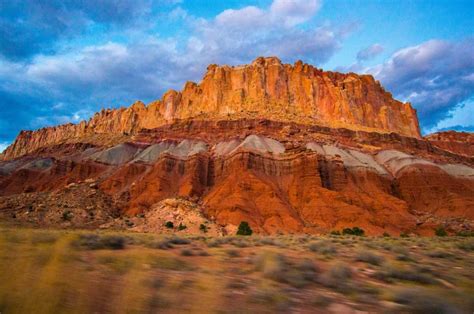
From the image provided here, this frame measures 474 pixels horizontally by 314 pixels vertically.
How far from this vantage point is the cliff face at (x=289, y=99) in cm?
10650

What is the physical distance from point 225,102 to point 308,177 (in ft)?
195

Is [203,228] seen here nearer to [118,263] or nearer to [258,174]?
[258,174]

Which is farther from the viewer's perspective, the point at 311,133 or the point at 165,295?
the point at 311,133

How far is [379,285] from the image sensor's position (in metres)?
6.79

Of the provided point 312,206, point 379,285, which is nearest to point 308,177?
point 312,206

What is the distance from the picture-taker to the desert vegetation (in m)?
4.69

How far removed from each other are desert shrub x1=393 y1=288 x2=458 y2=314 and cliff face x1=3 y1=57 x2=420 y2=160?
8707 cm

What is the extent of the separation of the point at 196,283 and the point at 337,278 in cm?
283

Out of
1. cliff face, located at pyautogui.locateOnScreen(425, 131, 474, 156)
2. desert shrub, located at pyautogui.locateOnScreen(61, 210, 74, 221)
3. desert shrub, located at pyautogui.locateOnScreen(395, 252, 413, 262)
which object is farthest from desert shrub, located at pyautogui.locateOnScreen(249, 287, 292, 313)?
cliff face, located at pyautogui.locateOnScreen(425, 131, 474, 156)

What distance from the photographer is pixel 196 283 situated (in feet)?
18.7

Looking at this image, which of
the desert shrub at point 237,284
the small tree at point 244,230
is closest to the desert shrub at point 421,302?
the desert shrub at point 237,284

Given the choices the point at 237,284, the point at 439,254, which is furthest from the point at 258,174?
the point at 237,284

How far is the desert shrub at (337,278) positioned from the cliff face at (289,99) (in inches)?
3370

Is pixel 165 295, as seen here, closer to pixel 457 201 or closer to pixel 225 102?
pixel 457 201
